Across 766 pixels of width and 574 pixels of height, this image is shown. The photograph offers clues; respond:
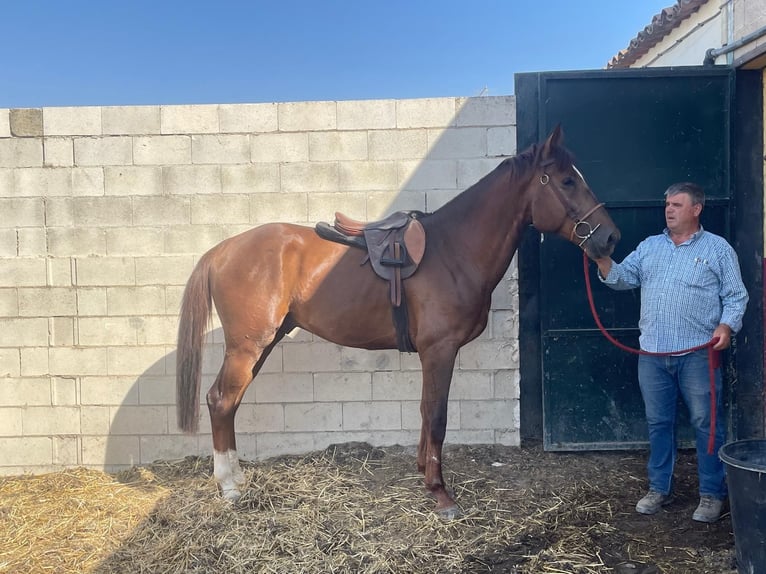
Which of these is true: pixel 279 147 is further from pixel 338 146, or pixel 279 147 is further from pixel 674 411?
pixel 674 411

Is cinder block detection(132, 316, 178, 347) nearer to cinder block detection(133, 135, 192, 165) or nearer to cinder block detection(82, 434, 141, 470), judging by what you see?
cinder block detection(82, 434, 141, 470)

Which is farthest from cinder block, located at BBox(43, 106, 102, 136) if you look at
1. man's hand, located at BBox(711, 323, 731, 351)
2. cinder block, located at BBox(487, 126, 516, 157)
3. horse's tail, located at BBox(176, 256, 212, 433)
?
man's hand, located at BBox(711, 323, 731, 351)

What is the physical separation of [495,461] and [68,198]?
3.46 m

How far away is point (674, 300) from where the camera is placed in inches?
113

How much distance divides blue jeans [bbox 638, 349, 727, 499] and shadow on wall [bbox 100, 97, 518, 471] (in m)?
1.07

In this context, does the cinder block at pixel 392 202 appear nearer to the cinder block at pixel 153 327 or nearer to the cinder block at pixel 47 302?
the cinder block at pixel 153 327

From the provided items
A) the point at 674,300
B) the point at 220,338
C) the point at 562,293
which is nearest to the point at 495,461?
the point at 562,293

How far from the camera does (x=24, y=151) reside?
3.93 meters

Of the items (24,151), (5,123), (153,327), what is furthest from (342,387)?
(5,123)

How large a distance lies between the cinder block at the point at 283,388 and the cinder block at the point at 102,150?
1815mm

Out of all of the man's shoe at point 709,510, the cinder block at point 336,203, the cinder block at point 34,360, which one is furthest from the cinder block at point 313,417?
the man's shoe at point 709,510

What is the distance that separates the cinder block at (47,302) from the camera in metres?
3.95

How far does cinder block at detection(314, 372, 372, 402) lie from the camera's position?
Answer: 3.98 metres

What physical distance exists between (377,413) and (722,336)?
2202mm
